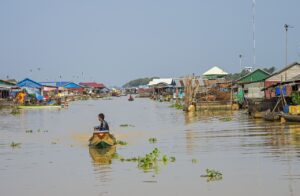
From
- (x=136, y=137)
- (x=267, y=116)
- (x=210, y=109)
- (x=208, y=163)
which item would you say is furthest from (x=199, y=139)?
(x=210, y=109)

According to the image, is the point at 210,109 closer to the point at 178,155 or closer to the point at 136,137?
the point at 136,137

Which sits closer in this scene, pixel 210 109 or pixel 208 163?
pixel 208 163

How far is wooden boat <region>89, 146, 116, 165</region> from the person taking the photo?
52.5 ft

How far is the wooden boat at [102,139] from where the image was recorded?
18.4 m

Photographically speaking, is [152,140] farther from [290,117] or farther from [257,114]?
[257,114]

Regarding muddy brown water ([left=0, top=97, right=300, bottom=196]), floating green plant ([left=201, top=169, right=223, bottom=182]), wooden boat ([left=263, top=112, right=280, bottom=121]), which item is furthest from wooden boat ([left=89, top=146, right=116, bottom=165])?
wooden boat ([left=263, top=112, right=280, bottom=121])

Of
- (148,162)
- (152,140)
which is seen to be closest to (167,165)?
(148,162)

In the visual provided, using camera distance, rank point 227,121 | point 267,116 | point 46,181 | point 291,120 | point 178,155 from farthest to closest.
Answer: point 227,121, point 267,116, point 291,120, point 178,155, point 46,181

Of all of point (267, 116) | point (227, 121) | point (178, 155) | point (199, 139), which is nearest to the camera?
point (178, 155)

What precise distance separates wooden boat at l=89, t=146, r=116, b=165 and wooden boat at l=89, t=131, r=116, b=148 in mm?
141

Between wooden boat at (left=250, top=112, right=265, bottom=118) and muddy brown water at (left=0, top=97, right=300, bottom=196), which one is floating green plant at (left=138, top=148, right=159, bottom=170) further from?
wooden boat at (left=250, top=112, right=265, bottom=118)

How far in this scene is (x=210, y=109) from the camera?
43469 mm

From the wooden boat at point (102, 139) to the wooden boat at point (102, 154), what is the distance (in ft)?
0.46

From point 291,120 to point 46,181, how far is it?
1538 centimetres
